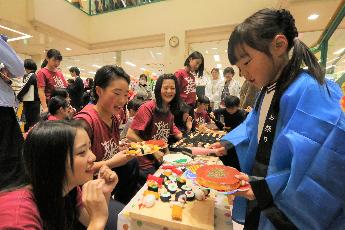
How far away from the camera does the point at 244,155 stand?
1247 mm

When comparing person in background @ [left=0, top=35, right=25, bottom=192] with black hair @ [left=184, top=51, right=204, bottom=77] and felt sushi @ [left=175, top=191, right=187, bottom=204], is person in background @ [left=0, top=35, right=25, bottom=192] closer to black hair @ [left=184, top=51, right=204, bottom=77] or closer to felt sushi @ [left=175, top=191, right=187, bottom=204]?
felt sushi @ [left=175, top=191, right=187, bottom=204]

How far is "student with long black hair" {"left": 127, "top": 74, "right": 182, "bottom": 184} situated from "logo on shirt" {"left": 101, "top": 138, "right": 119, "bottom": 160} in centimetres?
35

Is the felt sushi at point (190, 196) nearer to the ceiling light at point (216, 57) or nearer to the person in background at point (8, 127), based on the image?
the person in background at point (8, 127)

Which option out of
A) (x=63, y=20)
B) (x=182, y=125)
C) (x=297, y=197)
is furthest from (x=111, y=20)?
(x=297, y=197)

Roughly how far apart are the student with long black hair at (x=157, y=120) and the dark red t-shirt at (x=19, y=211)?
1104mm

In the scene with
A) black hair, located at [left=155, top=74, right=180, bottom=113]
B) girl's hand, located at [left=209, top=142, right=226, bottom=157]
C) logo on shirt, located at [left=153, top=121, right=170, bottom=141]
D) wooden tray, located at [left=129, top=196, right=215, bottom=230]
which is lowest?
wooden tray, located at [left=129, top=196, right=215, bottom=230]

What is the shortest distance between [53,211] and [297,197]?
33.7 inches

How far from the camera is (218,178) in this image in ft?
3.34

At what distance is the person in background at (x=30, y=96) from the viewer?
3490mm

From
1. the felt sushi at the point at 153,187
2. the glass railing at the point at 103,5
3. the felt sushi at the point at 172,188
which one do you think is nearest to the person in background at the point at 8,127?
the felt sushi at the point at 153,187

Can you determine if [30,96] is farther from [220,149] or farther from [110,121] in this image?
[220,149]

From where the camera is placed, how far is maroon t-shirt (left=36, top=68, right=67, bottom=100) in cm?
364

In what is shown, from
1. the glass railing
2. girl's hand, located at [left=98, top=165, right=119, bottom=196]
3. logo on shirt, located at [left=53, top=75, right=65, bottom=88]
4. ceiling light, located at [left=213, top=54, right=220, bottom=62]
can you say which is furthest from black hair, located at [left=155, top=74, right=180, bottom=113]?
ceiling light, located at [left=213, top=54, right=220, bottom=62]

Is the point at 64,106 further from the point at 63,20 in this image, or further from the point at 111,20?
the point at 111,20
